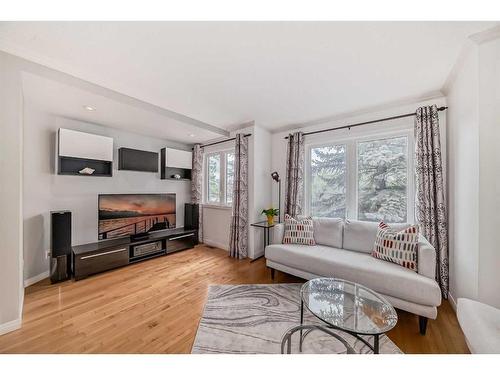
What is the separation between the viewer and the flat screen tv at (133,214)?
3178mm

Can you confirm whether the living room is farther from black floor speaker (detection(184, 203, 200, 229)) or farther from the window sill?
black floor speaker (detection(184, 203, 200, 229))

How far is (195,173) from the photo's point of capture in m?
4.40

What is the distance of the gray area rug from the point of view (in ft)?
5.07

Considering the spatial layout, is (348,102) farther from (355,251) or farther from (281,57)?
(355,251)

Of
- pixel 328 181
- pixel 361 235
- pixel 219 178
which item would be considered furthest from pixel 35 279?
pixel 328 181

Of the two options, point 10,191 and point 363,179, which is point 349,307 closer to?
point 363,179

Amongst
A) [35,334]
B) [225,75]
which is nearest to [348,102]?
[225,75]

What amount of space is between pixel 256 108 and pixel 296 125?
1004 millimetres

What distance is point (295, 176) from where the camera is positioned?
3.44 meters

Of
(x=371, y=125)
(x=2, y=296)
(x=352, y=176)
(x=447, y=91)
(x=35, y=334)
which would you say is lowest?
(x=35, y=334)

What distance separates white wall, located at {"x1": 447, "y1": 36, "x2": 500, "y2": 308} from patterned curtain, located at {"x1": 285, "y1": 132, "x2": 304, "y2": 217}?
1.91 m

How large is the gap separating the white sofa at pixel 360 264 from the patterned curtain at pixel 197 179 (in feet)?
7.11

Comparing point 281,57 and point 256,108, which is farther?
point 256,108

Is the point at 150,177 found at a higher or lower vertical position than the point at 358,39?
lower
